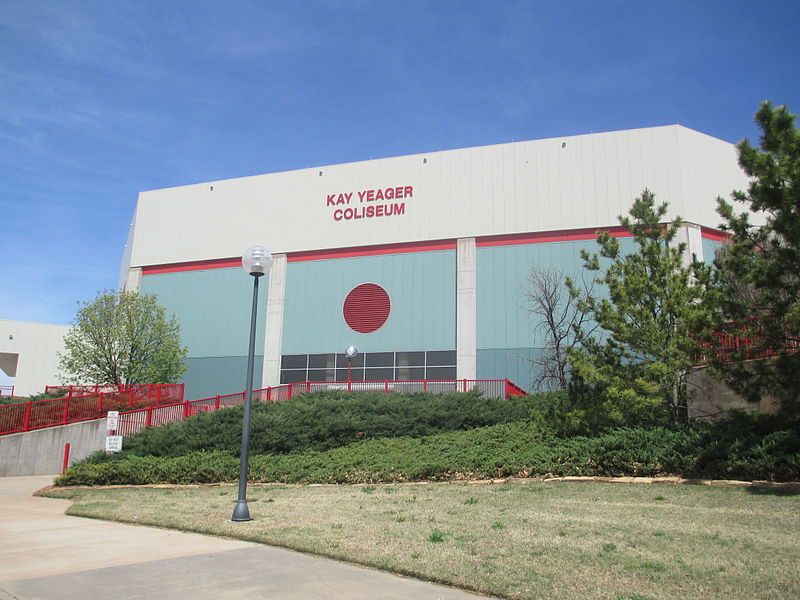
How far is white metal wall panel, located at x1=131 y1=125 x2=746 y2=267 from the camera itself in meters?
33.2

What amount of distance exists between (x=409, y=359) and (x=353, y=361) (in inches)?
124

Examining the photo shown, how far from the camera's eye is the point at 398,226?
120 ft

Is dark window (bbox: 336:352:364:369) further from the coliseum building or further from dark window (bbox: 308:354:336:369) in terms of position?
dark window (bbox: 308:354:336:369)

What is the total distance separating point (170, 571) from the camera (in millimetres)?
7078

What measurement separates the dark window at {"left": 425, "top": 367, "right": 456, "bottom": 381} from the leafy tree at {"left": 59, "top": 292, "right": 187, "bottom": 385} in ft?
43.4

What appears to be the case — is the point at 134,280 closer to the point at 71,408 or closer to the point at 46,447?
the point at 71,408

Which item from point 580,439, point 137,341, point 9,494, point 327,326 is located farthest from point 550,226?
point 9,494

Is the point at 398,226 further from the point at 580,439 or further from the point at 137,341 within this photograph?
the point at 580,439

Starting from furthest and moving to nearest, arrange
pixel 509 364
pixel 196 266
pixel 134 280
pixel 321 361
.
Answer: pixel 134 280 < pixel 196 266 < pixel 321 361 < pixel 509 364

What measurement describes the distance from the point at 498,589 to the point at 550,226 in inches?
1145

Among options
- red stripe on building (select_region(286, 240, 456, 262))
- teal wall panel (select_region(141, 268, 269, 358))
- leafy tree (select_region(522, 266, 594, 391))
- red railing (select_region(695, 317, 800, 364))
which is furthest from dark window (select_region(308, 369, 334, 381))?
red railing (select_region(695, 317, 800, 364))

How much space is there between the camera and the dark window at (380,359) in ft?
116

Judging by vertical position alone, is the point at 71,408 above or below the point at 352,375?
below

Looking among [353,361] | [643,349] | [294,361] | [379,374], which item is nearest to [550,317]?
[379,374]
